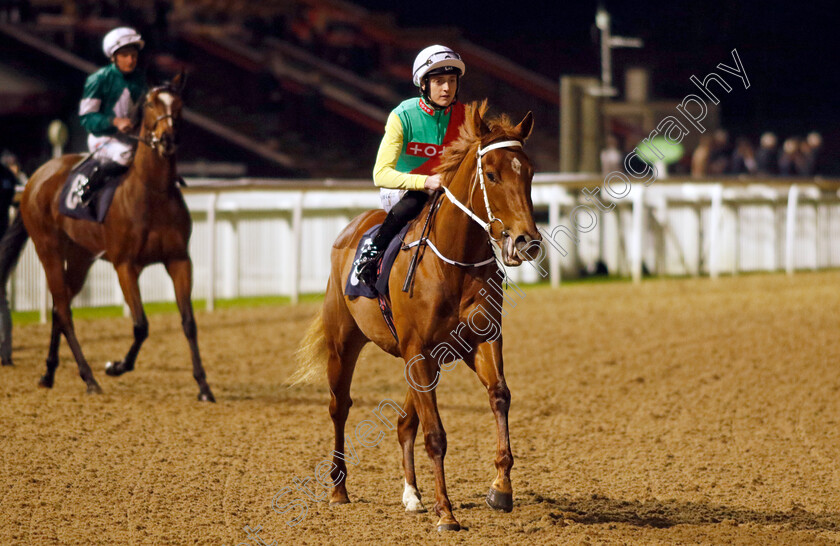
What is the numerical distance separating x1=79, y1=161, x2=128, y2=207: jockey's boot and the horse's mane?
4.01 metres

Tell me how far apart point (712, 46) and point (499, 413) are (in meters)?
25.2

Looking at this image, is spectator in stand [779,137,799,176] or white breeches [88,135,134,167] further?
spectator in stand [779,137,799,176]

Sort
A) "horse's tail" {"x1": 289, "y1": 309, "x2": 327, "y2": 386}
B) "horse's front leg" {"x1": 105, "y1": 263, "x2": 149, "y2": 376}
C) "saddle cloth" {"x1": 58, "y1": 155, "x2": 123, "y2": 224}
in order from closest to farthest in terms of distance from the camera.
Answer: "horse's tail" {"x1": 289, "y1": 309, "x2": 327, "y2": 386}, "horse's front leg" {"x1": 105, "y1": 263, "x2": 149, "y2": 376}, "saddle cloth" {"x1": 58, "y1": 155, "x2": 123, "y2": 224}

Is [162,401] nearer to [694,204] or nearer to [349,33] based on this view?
[694,204]

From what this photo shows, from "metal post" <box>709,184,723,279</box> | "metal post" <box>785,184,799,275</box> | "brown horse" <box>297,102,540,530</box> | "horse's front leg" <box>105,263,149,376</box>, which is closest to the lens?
"brown horse" <box>297,102,540,530</box>

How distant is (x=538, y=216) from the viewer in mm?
16891

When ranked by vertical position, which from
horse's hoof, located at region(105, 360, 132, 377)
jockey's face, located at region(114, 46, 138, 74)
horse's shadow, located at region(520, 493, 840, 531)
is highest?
jockey's face, located at region(114, 46, 138, 74)

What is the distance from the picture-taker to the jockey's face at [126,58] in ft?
27.5

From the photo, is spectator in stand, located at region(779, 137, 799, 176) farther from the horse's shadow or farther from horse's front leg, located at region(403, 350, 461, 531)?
horse's front leg, located at region(403, 350, 461, 531)

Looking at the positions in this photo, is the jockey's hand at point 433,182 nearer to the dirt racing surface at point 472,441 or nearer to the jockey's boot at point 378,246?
the jockey's boot at point 378,246

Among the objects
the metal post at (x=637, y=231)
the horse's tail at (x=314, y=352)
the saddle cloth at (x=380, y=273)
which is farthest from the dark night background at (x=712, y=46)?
the saddle cloth at (x=380, y=273)

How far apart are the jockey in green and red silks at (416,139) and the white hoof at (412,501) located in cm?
96

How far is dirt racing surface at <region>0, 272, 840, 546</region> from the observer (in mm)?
4875

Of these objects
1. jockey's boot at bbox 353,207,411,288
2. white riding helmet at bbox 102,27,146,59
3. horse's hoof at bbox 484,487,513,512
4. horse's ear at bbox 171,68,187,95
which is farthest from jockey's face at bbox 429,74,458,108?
white riding helmet at bbox 102,27,146,59
